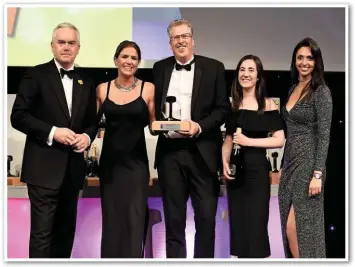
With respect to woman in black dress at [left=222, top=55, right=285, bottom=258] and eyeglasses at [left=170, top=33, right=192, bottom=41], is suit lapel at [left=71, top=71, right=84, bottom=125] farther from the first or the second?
woman in black dress at [left=222, top=55, right=285, bottom=258]

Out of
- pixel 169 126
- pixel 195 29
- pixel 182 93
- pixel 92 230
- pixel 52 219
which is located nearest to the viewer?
pixel 169 126

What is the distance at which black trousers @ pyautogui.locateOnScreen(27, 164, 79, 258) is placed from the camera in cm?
364

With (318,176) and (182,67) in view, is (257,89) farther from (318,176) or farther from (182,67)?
(318,176)

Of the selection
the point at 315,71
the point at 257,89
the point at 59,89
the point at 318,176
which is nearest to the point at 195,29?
the point at 257,89

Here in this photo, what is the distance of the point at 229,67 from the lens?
4.78m

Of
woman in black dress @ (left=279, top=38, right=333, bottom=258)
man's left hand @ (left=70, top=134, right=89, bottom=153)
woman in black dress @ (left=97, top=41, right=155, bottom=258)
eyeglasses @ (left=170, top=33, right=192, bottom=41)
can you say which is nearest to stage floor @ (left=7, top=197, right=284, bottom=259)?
woman in black dress @ (left=97, top=41, right=155, bottom=258)

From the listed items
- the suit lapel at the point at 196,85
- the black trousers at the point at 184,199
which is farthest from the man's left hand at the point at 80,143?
the suit lapel at the point at 196,85

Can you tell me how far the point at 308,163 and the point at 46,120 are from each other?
1839mm

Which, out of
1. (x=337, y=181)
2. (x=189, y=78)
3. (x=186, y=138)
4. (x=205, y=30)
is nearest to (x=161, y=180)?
(x=186, y=138)

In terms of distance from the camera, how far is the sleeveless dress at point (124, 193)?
12.5 feet

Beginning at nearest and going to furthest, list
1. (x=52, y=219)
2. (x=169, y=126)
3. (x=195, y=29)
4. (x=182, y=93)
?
(x=169, y=126) → (x=52, y=219) → (x=182, y=93) → (x=195, y=29)

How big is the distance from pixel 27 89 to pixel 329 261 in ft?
8.13

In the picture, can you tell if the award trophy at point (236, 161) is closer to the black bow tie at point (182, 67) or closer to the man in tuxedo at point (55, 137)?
the black bow tie at point (182, 67)

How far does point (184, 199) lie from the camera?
3.75 m
